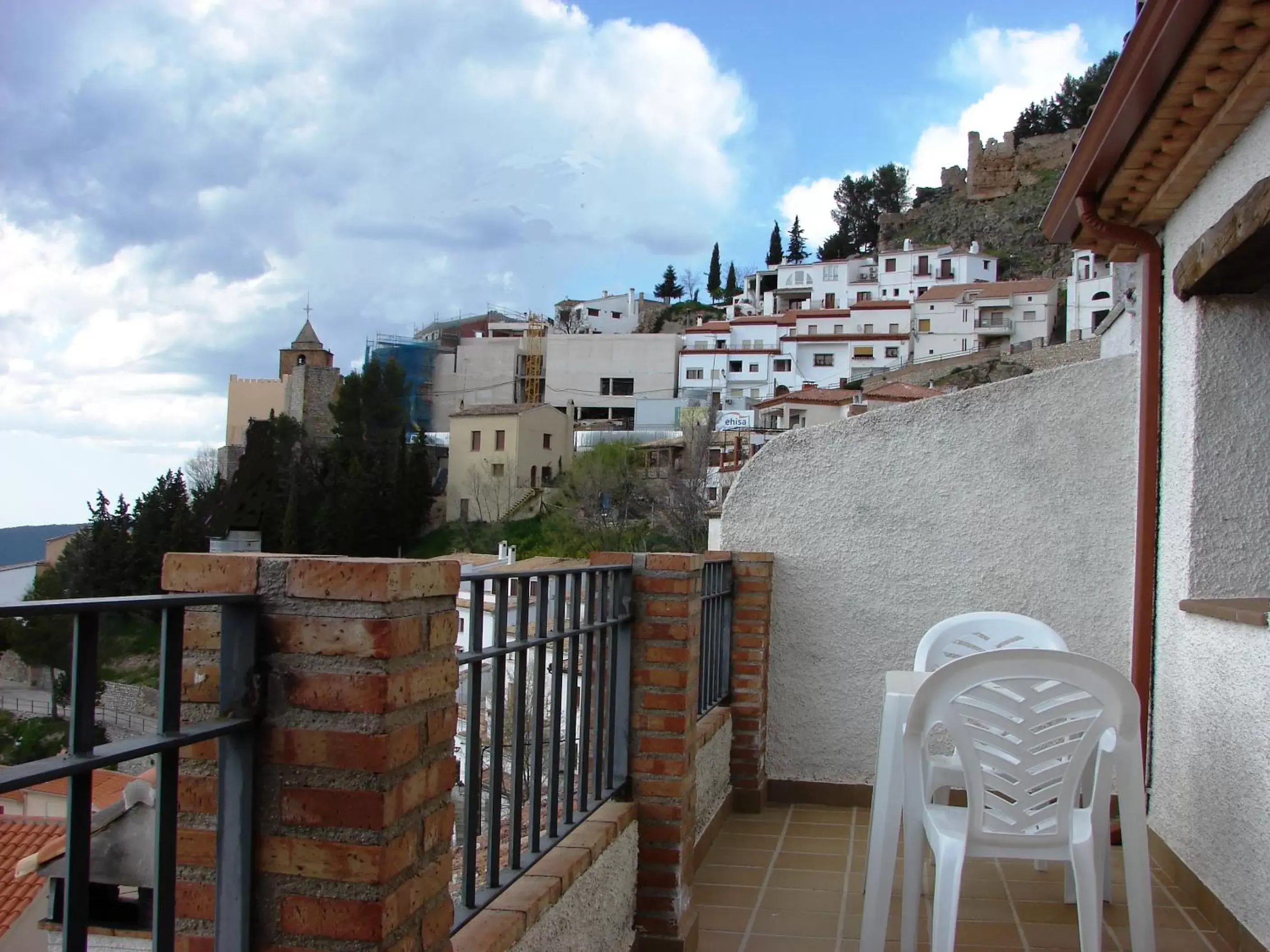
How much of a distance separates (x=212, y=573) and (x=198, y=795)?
316 mm

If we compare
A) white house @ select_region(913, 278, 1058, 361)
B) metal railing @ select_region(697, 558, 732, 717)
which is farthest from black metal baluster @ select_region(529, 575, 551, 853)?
white house @ select_region(913, 278, 1058, 361)

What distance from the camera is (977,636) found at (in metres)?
4.61

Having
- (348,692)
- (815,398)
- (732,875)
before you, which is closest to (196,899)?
(348,692)

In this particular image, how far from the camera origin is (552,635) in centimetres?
254

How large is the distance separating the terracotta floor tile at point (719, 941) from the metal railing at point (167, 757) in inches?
98.3

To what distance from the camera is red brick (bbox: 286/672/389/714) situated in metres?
1.45

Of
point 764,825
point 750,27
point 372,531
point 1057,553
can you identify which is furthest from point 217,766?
point 372,531

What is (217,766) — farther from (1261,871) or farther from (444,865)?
(1261,871)

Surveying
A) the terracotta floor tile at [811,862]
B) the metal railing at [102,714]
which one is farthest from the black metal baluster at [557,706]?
the terracotta floor tile at [811,862]

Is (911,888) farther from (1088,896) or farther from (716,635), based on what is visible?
(716,635)

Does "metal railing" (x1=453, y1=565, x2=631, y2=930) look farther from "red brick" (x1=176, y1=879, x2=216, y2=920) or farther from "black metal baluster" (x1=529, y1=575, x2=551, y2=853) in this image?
"red brick" (x1=176, y1=879, x2=216, y2=920)

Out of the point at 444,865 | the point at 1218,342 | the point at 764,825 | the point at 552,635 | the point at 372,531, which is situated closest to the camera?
the point at 444,865

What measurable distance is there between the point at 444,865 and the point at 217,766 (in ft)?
1.28

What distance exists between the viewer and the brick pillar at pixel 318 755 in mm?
1447
